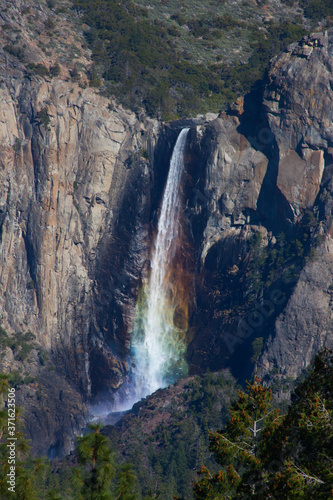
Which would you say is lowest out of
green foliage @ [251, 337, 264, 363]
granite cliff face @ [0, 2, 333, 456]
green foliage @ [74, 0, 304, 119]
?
green foliage @ [251, 337, 264, 363]

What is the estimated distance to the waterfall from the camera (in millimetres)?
90938

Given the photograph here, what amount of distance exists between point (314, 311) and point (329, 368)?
51.5m

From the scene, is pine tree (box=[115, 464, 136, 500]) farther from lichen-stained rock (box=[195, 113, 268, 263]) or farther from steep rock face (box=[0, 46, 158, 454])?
steep rock face (box=[0, 46, 158, 454])

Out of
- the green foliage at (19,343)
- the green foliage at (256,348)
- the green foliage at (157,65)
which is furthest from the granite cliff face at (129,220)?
the green foliage at (157,65)

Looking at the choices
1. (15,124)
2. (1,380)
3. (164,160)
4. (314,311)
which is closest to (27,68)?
(15,124)

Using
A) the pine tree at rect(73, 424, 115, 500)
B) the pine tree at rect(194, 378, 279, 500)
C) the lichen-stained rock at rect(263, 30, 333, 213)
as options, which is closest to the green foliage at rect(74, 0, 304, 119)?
the lichen-stained rock at rect(263, 30, 333, 213)

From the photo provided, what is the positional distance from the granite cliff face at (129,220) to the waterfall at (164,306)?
5.10 feet

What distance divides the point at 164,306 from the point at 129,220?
38.9ft

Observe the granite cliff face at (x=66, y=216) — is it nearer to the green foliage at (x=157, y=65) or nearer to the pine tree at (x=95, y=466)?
the green foliage at (x=157, y=65)

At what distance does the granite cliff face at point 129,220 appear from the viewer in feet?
270

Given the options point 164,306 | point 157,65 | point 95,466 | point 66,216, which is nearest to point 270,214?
point 164,306

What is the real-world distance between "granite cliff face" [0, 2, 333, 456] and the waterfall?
155cm

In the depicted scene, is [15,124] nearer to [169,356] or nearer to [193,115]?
[193,115]

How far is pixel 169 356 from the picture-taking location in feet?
298
